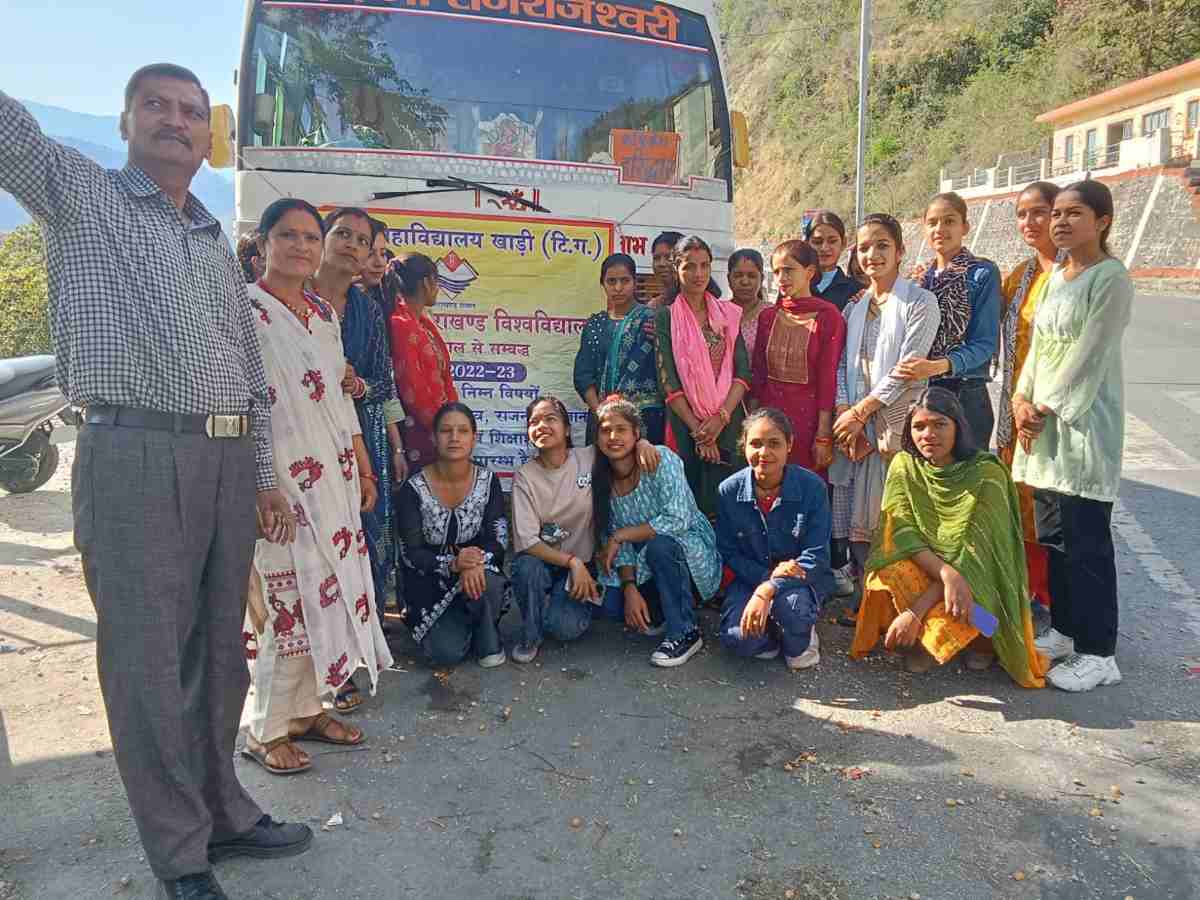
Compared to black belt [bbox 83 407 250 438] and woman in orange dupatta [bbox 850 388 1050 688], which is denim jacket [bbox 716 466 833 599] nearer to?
woman in orange dupatta [bbox 850 388 1050 688]

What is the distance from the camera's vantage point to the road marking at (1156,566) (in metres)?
4.00

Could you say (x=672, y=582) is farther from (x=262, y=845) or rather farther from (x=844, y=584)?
(x=262, y=845)

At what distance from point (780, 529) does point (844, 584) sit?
88cm

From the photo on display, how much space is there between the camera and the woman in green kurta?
4.07 m

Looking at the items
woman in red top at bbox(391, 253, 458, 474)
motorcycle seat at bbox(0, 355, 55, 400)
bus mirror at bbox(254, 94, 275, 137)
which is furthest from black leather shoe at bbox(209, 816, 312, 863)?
motorcycle seat at bbox(0, 355, 55, 400)

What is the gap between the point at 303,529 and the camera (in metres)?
2.74

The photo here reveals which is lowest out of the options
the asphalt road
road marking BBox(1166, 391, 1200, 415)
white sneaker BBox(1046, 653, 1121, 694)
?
the asphalt road

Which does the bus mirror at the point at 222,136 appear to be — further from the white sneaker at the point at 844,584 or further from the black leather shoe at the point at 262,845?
the white sneaker at the point at 844,584

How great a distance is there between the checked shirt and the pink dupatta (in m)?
2.33

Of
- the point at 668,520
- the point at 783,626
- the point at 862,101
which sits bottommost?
the point at 783,626

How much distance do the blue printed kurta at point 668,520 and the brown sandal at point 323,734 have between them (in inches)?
49.3

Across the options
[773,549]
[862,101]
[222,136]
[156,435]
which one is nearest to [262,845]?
[156,435]

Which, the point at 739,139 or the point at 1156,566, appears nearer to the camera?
the point at 1156,566

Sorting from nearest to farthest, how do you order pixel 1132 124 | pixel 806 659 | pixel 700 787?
pixel 700 787 → pixel 806 659 → pixel 1132 124
